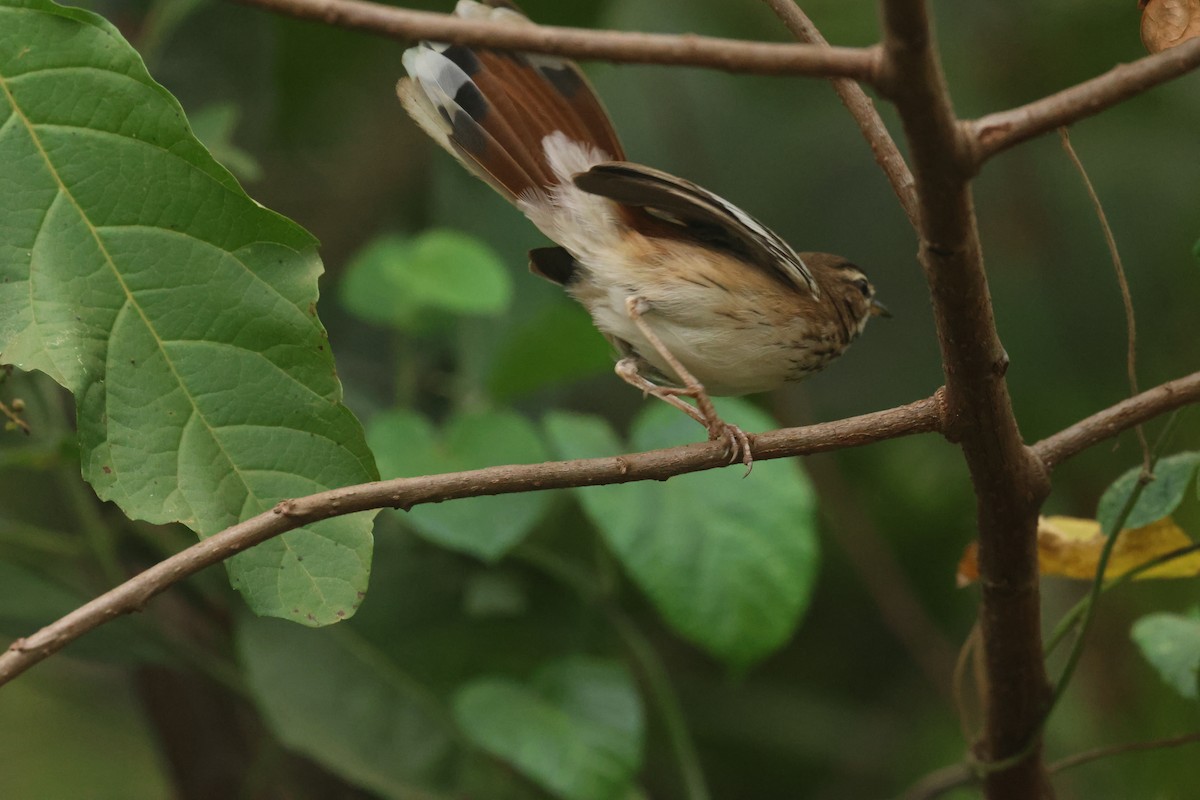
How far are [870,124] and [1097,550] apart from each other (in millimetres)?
726

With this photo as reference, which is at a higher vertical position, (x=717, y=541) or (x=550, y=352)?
(x=550, y=352)

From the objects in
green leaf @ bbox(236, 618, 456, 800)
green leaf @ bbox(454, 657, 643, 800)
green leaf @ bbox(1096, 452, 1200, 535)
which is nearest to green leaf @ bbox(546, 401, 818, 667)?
green leaf @ bbox(454, 657, 643, 800)

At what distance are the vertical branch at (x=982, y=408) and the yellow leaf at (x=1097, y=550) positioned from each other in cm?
20

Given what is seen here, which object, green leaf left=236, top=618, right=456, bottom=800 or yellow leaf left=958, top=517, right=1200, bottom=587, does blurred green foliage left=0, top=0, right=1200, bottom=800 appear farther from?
yellow leaf left=958, top=517, right=1200, bottom=587

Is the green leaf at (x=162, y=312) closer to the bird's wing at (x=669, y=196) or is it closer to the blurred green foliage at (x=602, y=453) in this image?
the bird's wing at (x=669, y=196)

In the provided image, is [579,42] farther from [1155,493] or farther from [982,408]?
[1155,493]

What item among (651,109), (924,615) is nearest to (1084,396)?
(924,615)

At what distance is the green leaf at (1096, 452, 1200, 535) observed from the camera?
164cm

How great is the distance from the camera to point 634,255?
2.18 meters

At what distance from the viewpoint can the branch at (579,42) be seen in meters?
0.98

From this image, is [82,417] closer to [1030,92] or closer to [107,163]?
[107,163]

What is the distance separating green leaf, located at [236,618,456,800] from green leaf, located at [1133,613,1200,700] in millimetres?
1380

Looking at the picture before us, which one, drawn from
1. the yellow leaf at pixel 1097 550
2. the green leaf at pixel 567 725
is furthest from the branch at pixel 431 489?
the green leaf at pixel 567 725

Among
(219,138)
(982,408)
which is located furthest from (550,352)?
(982,408)
